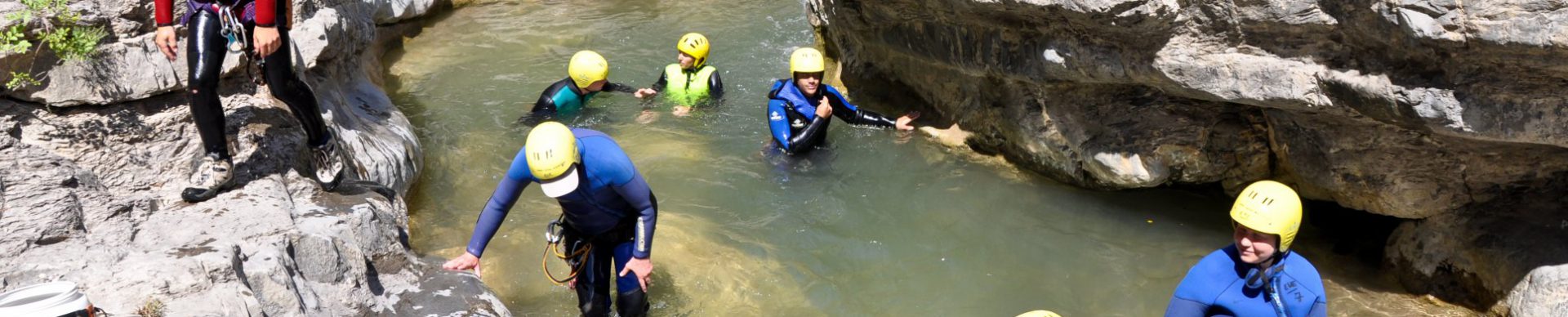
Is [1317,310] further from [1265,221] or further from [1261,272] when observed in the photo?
[1265,221]

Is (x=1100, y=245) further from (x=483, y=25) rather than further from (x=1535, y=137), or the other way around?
(x=483, y=25)

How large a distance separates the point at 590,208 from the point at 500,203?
1.31 feet

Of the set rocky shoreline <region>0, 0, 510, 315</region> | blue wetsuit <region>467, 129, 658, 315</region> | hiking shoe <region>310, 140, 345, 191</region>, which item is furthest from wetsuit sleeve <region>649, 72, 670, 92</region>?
blue wetsuit <region>467, 129, 658, 315</region>

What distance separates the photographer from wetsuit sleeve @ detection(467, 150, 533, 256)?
433cm

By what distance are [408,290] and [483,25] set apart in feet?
21.1

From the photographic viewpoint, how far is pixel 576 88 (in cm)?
793

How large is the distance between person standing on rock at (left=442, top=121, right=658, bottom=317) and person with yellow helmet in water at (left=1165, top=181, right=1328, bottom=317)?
2.22 m

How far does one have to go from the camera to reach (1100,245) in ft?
19.8

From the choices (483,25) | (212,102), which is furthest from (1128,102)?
(483,25)

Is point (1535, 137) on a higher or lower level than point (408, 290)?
higher

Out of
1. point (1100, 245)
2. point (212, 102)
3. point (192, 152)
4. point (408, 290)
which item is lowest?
A: point (1100, 245)

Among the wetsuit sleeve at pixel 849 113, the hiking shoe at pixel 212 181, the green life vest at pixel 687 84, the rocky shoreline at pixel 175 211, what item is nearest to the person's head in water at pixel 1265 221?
the rocky shoreline at pixel 175 211

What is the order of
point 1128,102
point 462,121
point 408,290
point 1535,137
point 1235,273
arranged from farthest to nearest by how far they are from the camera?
1. point 462,121
2. point 1128,102
3. point 408,290
4. point 1535,137
5. point 1235,273

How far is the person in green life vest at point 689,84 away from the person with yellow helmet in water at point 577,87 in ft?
1.02
